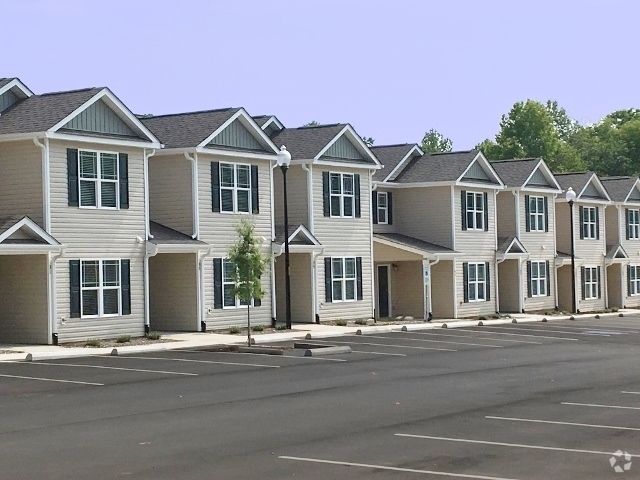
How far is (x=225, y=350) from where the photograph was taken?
98.2 ft

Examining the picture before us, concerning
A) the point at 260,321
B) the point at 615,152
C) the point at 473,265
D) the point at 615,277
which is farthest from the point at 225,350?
the point at 615,152

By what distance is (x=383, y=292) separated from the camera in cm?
Result: 4825

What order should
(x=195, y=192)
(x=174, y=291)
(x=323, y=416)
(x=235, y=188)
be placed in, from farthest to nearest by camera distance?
(x=235, y=188)
(x=174, y=291)
(x=195, y=192)
(x=323, y=416)

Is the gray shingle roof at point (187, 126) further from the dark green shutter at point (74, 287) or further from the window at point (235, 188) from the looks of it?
the dark green shutter at point (74, 287)

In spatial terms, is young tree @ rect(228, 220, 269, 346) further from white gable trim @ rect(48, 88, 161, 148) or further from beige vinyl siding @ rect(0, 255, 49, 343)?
beige vinyl siding @ rect(0, 255, 49, 343)

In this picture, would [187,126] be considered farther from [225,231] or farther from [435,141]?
[435,141]

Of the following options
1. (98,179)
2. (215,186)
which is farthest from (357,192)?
(98,179)

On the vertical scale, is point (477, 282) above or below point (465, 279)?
below

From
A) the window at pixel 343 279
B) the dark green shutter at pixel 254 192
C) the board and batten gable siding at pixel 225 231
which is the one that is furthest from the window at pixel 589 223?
the dark green shutter at pixel 254 192

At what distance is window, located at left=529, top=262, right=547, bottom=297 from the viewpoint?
53188 millimetres

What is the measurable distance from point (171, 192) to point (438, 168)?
15530 millimetres

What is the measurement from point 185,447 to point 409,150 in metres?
37.2

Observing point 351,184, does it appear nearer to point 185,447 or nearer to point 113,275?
point 113,275

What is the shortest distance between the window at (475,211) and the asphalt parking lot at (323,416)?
19.1 metres
